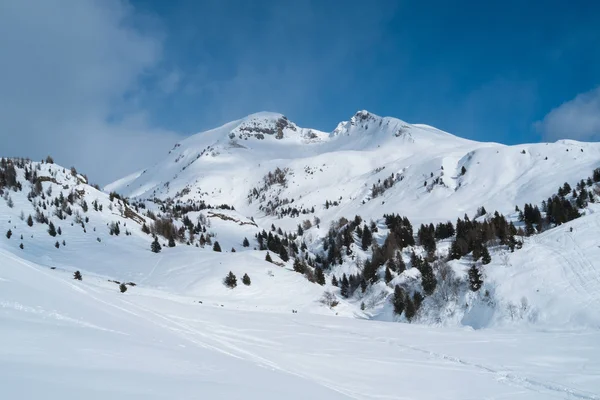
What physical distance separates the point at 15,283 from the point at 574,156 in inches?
5021

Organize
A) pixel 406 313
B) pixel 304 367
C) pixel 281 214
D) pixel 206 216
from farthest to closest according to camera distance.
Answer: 1. pixel 281 214
2. pixel 206 216
3. pixel 406 313
4. pixel 304 367

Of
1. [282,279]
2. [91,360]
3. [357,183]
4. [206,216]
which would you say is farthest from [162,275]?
[357,183]

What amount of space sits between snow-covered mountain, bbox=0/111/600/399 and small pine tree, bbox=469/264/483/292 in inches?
5.4

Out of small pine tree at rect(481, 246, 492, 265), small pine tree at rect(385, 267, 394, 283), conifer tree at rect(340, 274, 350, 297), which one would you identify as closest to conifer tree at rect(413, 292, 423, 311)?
small pine tree at rect(385, 267, 394, 283)

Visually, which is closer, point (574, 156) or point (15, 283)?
point (15, 283)

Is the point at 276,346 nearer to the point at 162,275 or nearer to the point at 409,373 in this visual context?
the point at 409,373

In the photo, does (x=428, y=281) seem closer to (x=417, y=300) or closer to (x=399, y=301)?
(x=417, y=300)

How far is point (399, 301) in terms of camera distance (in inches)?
1839

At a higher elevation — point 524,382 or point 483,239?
point 483,239

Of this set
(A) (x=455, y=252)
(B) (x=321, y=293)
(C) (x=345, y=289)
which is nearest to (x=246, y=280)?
(B) (x=321, y=293)

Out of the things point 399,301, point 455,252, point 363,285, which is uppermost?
point 455,252

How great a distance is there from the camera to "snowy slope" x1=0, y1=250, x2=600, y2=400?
4914 millimetres

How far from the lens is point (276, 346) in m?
13.6

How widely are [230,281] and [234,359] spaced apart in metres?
38.5
